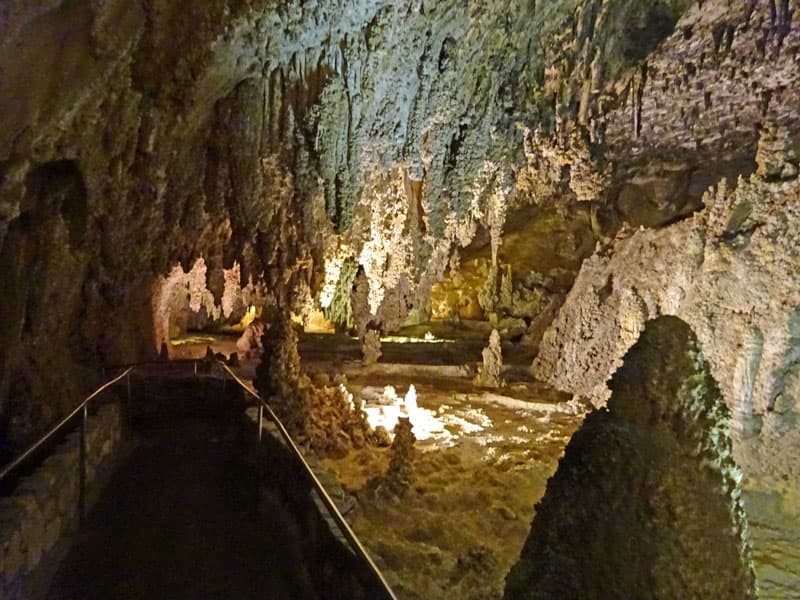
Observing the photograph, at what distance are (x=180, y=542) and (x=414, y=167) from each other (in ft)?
27.2

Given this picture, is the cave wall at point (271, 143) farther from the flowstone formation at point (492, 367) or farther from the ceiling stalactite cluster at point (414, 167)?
the flowstone formation at point (492, 367)

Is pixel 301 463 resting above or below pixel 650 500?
below

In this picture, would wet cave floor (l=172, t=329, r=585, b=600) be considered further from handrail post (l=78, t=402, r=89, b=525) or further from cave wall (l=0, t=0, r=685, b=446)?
cave wall (l=0, t=0, r=685, b=446)

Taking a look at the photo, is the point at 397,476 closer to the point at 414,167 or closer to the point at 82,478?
the point at 82,478

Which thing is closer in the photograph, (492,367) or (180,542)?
(180,542)

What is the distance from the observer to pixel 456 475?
8242 mm

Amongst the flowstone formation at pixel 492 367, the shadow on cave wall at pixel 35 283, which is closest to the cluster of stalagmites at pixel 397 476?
the shadow on cave wall at pixel 35 283

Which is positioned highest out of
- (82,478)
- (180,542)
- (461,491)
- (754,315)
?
(754,315)

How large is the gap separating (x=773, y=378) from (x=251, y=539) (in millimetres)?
6975

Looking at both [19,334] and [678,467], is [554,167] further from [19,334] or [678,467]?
[678,467]

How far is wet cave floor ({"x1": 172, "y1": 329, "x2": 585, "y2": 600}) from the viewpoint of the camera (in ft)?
18.6

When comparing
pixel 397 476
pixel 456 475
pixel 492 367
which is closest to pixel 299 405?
pixel 397 476

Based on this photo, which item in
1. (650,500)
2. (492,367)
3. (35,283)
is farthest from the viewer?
(492,367)

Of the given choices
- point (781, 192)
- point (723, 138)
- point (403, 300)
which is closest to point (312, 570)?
point (781, 192)
